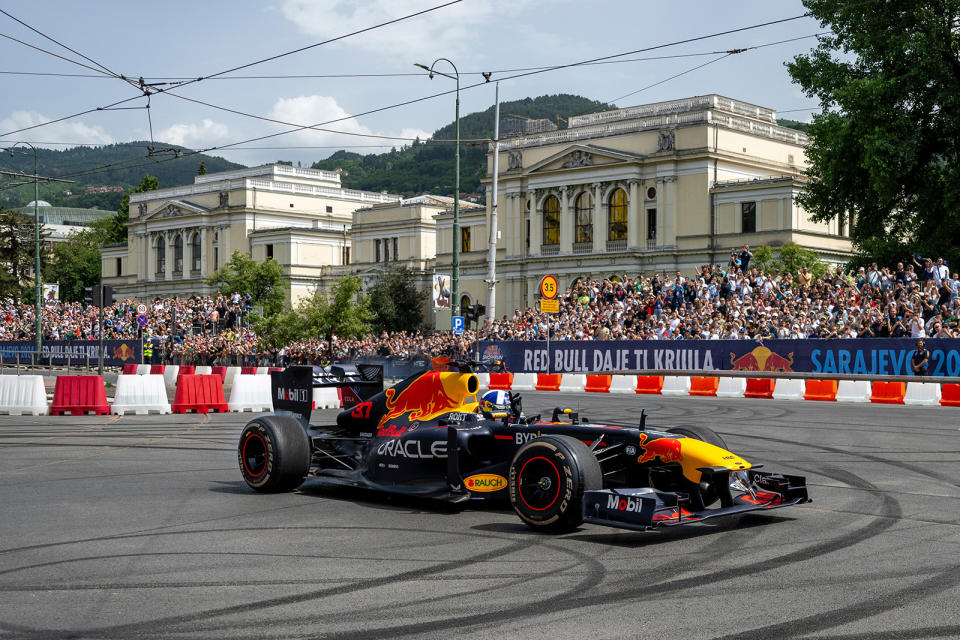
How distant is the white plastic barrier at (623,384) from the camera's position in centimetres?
3170

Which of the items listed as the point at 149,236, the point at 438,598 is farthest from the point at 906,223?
the point at 149,236

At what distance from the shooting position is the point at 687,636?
5.54 meters

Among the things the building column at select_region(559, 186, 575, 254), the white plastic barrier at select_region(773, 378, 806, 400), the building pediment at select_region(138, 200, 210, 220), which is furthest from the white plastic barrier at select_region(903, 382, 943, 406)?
the building pediment at select_region(138, 200, 210, 220)

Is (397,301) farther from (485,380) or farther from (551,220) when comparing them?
(485,380)

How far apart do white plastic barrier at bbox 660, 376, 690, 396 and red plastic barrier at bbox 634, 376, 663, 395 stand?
15 cm

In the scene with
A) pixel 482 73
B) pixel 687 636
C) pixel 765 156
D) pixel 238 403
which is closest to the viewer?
pixel 687 636

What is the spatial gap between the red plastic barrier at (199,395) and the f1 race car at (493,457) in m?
12.8

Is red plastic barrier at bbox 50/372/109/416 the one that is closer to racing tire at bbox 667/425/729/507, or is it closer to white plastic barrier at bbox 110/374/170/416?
white plastic barrier at bbox 110/374/170/416

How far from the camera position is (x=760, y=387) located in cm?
2797

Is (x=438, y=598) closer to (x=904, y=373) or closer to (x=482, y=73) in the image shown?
(x=904, y=373)

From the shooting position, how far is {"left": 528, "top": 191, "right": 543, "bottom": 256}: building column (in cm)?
6825

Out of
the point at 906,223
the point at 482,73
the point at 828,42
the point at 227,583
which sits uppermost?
the point at 828,42

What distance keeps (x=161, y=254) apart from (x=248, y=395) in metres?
79.5

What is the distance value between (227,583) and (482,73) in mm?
28089
